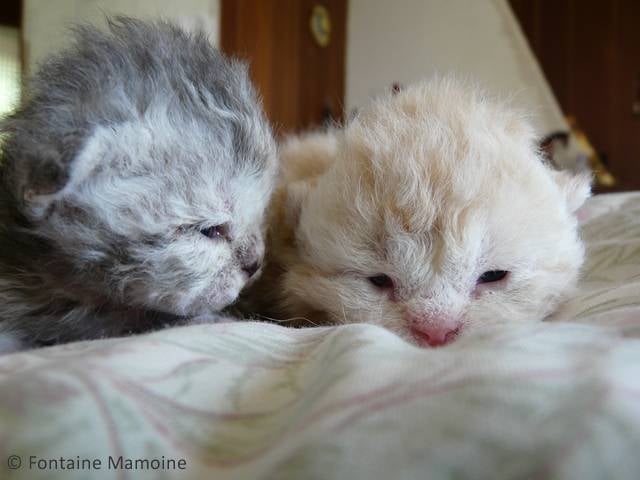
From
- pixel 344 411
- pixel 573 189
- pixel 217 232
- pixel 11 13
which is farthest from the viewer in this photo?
pixel 11 13

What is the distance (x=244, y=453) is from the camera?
1.37ft

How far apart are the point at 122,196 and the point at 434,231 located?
1.23 ft

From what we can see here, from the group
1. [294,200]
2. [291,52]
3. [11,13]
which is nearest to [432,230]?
[294,200]

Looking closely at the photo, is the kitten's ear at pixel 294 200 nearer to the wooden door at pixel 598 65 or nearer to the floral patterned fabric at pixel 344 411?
the floral patterned fabric at pixel 344 411

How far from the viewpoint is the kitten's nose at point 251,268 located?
2.68 ft

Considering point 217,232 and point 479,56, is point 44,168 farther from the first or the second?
point 479,56

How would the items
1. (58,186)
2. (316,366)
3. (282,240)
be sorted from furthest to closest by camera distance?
(282,240)
(58,186)
(316,366)

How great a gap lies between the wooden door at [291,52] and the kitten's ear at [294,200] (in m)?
1.25

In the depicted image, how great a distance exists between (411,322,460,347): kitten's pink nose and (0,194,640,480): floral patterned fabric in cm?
18

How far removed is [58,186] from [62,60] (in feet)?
0.78

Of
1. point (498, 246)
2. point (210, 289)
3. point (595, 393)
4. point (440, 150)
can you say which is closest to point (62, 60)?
point (210, 289)

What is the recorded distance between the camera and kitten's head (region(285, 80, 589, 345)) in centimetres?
71

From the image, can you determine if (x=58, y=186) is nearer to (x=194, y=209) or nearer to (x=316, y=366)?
(x=194, y=209)

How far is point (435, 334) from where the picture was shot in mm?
695
